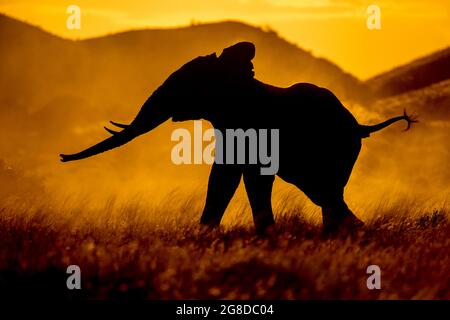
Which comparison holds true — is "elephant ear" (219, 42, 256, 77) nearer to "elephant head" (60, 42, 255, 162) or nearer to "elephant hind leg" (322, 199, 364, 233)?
"elephant head" (60, 42, 255, 162)

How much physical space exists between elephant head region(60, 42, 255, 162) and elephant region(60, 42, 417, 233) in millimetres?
12

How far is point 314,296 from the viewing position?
29.8 feet

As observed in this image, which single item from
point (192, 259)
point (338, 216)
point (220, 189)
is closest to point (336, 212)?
point (338, 216)

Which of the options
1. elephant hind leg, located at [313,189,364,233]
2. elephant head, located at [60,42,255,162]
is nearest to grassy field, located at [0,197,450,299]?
elephant hind leg, located at [313,189,364,233]

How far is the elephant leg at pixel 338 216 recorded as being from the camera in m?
12.2

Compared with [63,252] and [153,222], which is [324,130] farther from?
[63,252]

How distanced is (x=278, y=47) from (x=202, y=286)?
24.8 meters

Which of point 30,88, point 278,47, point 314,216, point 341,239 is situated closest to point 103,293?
point 341,239

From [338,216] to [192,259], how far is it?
3223 millimetres

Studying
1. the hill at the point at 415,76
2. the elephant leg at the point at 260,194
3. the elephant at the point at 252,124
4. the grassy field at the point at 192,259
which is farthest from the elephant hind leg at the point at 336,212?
the hill at the point at 415,76

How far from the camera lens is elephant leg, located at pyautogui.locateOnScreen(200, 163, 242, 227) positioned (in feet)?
38.8

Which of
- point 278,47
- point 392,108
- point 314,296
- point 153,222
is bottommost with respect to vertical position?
point 314,296

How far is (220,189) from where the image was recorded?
1187 cm

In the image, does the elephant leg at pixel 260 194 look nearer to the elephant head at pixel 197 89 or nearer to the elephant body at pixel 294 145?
the elephant body at pixel 294 145
